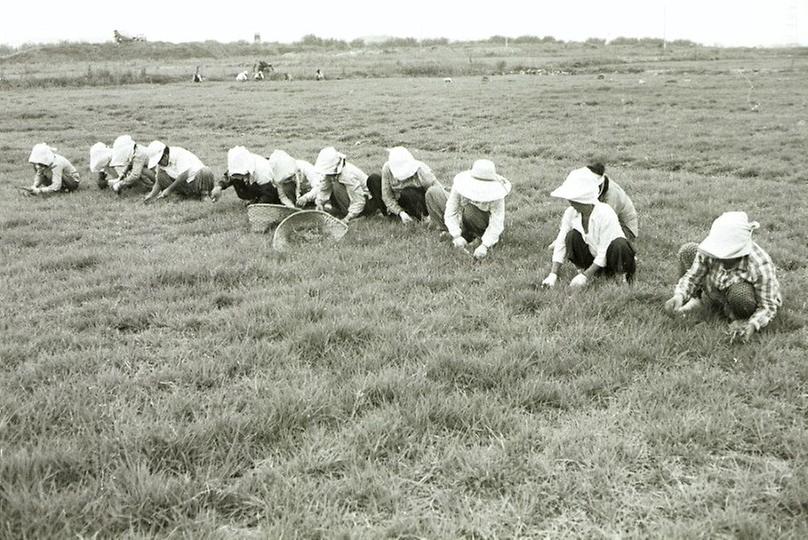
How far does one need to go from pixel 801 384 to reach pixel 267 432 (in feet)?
11.5

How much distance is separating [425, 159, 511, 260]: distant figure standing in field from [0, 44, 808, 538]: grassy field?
281 mm

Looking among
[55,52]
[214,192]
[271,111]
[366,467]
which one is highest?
[55,52]

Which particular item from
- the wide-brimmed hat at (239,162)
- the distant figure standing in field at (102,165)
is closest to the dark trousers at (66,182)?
the distant figure standing in field at (102,165)

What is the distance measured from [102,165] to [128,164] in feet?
1.95

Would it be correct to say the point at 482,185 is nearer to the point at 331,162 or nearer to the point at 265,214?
A: the point at 331,162

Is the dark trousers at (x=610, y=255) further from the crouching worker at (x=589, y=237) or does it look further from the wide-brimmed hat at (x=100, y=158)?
the wide-brimmed hat at (x=100, y=158)

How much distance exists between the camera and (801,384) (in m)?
4.10

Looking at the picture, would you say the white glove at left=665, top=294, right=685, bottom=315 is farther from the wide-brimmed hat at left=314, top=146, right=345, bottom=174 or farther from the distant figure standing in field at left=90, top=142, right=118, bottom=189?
the distant figure standing in field at left=90, top=142, right=118, bottom=189

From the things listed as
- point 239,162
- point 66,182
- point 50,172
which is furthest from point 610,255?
point 50,172

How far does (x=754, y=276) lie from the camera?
4586mm

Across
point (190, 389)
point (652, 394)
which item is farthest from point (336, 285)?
point (652, 394)

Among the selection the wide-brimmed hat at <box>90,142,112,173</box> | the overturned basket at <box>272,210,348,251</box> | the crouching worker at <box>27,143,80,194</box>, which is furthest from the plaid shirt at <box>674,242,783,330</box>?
the crouching worker at <box>27,143,80,194</box>

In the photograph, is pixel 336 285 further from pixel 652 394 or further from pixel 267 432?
pixel 652 394

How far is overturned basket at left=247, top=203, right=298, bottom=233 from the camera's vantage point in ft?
25.5
